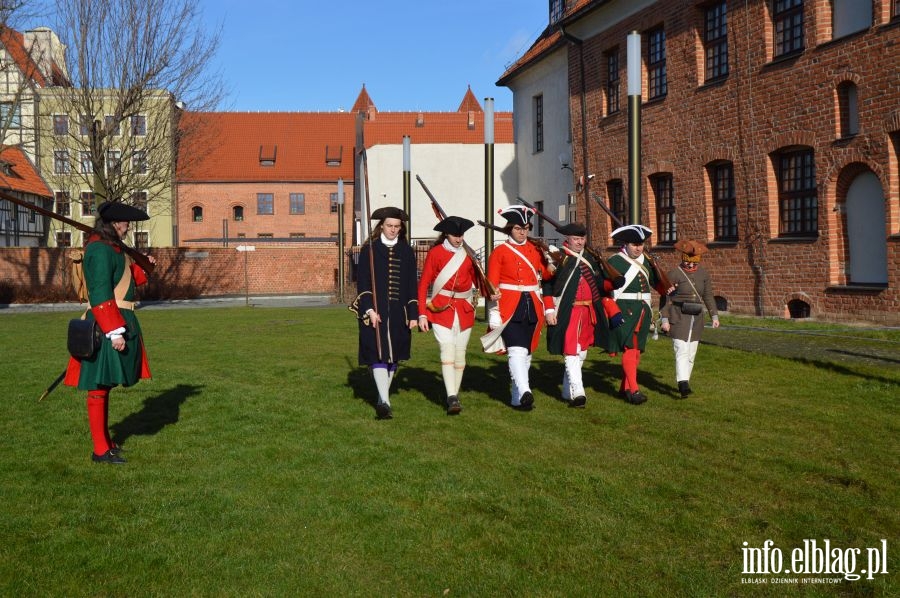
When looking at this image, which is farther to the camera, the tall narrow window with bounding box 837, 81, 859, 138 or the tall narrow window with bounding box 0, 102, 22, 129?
the tall narrow window with bounding box 0, 102, 22, 129

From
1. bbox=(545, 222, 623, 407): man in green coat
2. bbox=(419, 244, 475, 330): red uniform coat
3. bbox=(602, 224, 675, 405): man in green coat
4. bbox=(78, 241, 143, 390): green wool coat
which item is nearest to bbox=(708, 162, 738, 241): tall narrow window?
bbox=(602, 224, 675, 405): man in green coat

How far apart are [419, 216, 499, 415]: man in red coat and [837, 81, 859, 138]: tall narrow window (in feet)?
36.7

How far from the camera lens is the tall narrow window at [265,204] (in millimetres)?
65125

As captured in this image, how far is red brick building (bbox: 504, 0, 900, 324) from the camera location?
1631 centimetres

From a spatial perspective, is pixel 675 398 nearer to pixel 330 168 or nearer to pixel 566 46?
pixel 566 46

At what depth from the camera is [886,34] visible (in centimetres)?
1575

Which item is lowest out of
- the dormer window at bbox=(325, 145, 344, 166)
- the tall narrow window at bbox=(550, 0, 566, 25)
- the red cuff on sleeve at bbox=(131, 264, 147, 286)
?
the red cuff on sleeve at bbox=(131, 264, 147, 286)

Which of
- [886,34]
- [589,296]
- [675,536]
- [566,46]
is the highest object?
[566,46]

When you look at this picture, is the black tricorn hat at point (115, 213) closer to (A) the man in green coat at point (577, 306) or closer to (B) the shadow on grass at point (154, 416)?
(B) the shadow on grass at point (154, 416)

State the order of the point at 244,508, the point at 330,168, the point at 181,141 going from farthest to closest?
the point at 330,168 → the point at 181,141 → the point at 244,508

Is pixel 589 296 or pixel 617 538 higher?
pixel 589 296

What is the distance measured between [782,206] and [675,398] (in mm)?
10991

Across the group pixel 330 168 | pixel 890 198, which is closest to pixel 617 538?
pixel 890 198

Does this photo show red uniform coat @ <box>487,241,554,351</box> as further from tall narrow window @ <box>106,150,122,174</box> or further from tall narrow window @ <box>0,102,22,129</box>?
tall narrow window @ <box>106,150,122,174</box>
